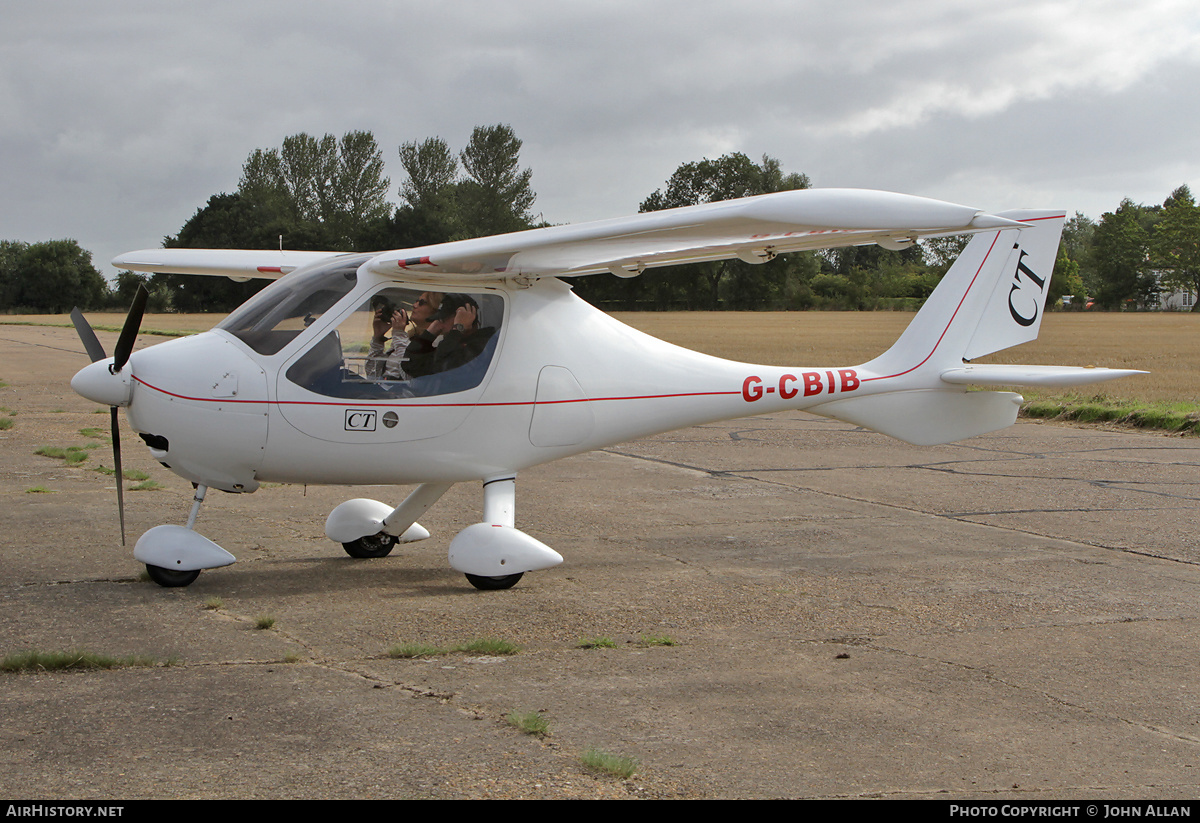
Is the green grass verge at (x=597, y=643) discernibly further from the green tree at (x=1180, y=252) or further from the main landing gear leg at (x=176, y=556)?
the green tree at (x=1180, y=252)

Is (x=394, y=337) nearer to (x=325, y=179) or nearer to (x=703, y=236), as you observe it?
(x=703, y=236)

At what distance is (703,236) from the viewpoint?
5988mm

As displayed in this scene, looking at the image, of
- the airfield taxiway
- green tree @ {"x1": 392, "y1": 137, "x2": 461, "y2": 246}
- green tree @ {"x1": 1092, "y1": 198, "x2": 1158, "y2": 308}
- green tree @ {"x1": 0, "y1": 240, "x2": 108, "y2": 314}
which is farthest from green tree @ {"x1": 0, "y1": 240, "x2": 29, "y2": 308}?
green tree @ {"x1": 1092, "y1": 198, "x2": 1158, "y2": 308}

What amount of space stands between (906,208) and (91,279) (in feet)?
304

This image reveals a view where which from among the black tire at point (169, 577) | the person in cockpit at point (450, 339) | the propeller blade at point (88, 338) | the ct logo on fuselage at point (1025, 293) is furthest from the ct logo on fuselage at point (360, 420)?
the ct logo on fuselage at point (1025, 293)

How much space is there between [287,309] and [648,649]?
10.4 ft

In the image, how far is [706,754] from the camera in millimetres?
3934

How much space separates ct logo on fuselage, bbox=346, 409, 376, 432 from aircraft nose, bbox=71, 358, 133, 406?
1308 millimetres

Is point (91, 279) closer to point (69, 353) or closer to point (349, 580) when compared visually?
point (69, 353)

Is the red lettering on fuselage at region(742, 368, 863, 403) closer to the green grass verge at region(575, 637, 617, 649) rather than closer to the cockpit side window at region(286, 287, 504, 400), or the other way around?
the cockpit side window at region(286, 287, 504, 400)

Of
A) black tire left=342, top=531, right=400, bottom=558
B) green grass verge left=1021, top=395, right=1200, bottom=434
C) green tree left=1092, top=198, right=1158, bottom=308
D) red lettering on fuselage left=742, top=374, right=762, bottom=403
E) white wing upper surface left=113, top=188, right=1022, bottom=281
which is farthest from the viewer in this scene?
green tree left=1092, top=198, right=1158, bottom=308

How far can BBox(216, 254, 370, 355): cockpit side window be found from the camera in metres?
6.54

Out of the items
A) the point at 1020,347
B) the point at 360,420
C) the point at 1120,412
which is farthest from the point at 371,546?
the point at 1020,347

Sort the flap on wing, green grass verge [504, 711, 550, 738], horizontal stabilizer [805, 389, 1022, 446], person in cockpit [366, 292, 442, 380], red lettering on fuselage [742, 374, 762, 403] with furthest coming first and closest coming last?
the flap on wing < horizontal stabilizer [805, 389, 1022, 446] < red lettering on fuselage [742, 374, 762, 403] < person in cockpit [366, 292, 442, 380] < green grass verge [504, 711, 550, 738]
